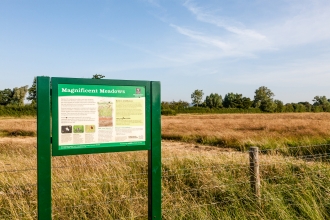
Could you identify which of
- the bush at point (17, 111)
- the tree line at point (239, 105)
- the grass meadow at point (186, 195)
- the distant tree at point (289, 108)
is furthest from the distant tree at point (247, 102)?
the grass meadow at point (186, 195)

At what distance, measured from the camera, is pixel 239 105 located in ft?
327

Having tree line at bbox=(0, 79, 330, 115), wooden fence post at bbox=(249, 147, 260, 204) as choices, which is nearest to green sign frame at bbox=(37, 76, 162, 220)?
wooden fence post at bbox=(249, 147, 260, 204)

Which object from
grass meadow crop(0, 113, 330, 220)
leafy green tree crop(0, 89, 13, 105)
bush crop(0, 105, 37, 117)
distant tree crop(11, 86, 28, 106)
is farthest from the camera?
leafy green tree crop(0, 89, 13, 105)

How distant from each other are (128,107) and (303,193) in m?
3.05

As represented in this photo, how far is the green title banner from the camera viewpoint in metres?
2.79

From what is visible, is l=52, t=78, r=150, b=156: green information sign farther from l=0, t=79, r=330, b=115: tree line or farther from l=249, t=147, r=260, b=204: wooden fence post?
l=0, t=79, r=330, b=115: tree line

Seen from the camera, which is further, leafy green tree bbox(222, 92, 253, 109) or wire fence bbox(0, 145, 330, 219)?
leafy green tree bbox(222, 92, 253, 109)

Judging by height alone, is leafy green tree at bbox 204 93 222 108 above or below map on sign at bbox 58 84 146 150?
above

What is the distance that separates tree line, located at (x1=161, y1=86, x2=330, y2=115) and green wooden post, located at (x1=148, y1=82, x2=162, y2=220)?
201 feet

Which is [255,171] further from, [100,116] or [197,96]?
[197,96]

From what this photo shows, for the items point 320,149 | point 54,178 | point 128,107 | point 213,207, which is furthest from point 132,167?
point 320,149

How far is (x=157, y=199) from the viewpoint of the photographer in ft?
10.9

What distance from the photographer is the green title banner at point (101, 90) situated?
9.16 ft

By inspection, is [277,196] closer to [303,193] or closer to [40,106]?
[303,193]
